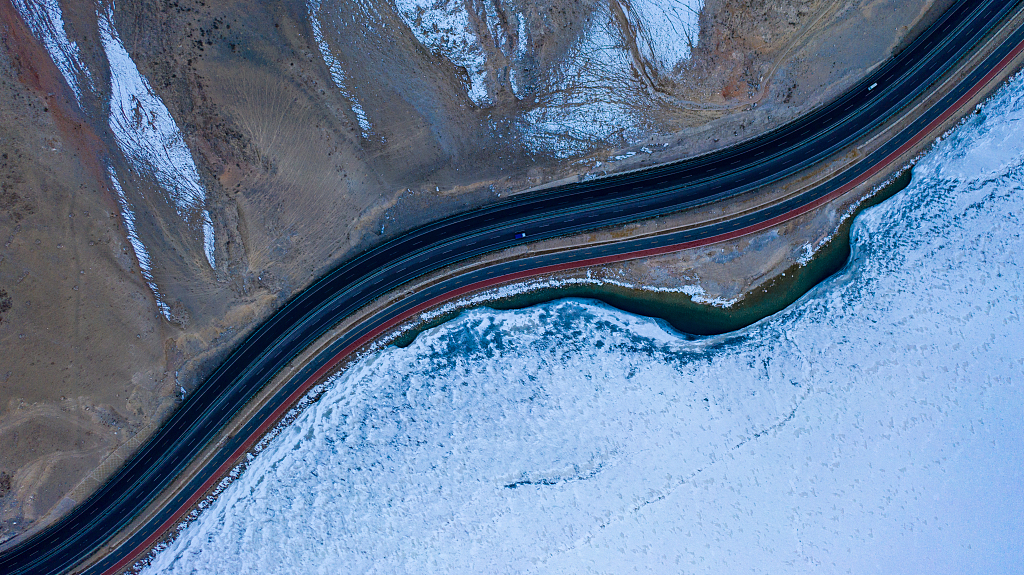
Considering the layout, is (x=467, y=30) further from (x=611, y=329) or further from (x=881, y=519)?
(x=881, y=519)

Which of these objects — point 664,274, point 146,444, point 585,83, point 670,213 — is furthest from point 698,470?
point 146,444

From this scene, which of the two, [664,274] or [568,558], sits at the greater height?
[664,274]

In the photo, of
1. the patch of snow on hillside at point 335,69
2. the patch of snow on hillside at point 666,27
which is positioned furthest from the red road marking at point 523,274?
the patch of snow on hillside at point 335,69

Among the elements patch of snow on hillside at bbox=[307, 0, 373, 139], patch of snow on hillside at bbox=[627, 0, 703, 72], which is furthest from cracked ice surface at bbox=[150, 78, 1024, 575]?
patch of snow on hillside at bbox=[627, 0, 703, 72]

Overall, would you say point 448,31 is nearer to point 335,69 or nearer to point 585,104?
point 335,69

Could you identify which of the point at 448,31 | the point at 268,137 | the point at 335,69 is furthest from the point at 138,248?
the point at 448,31

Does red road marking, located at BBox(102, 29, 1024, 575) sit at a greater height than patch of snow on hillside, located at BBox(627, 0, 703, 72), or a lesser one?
lesser

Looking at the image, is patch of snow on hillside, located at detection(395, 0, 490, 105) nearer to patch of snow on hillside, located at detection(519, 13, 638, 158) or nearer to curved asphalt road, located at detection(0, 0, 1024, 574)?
patch of snow on hillside, located at detection(519, 13, 638, 158)
